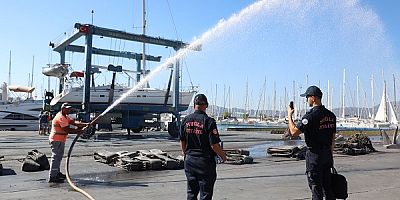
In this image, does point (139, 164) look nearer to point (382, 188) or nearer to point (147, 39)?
point (382, 188)

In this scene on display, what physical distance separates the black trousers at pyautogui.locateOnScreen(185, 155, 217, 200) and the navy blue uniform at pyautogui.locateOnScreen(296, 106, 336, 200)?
1.35 meters

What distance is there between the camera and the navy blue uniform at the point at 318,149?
5570mm

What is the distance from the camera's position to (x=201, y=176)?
5195 millimetres

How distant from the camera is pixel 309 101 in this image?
18.9ft

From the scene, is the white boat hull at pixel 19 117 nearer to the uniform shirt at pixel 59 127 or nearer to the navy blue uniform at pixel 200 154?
the uniform shirt at pixel 59 127

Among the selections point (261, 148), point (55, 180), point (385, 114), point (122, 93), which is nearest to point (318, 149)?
point (55, 180)

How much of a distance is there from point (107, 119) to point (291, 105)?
27.8m

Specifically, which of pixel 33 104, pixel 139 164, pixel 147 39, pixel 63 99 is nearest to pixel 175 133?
pixel 147 39

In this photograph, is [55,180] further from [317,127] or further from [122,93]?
[122,93]

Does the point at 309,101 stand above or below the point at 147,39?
below

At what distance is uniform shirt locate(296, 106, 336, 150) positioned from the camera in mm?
5582

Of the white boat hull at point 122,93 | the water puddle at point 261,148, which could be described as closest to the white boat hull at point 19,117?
the white boat hull at point 122,93

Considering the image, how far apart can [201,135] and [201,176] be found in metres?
0.51

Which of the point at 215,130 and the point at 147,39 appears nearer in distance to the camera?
the point at 215,130
